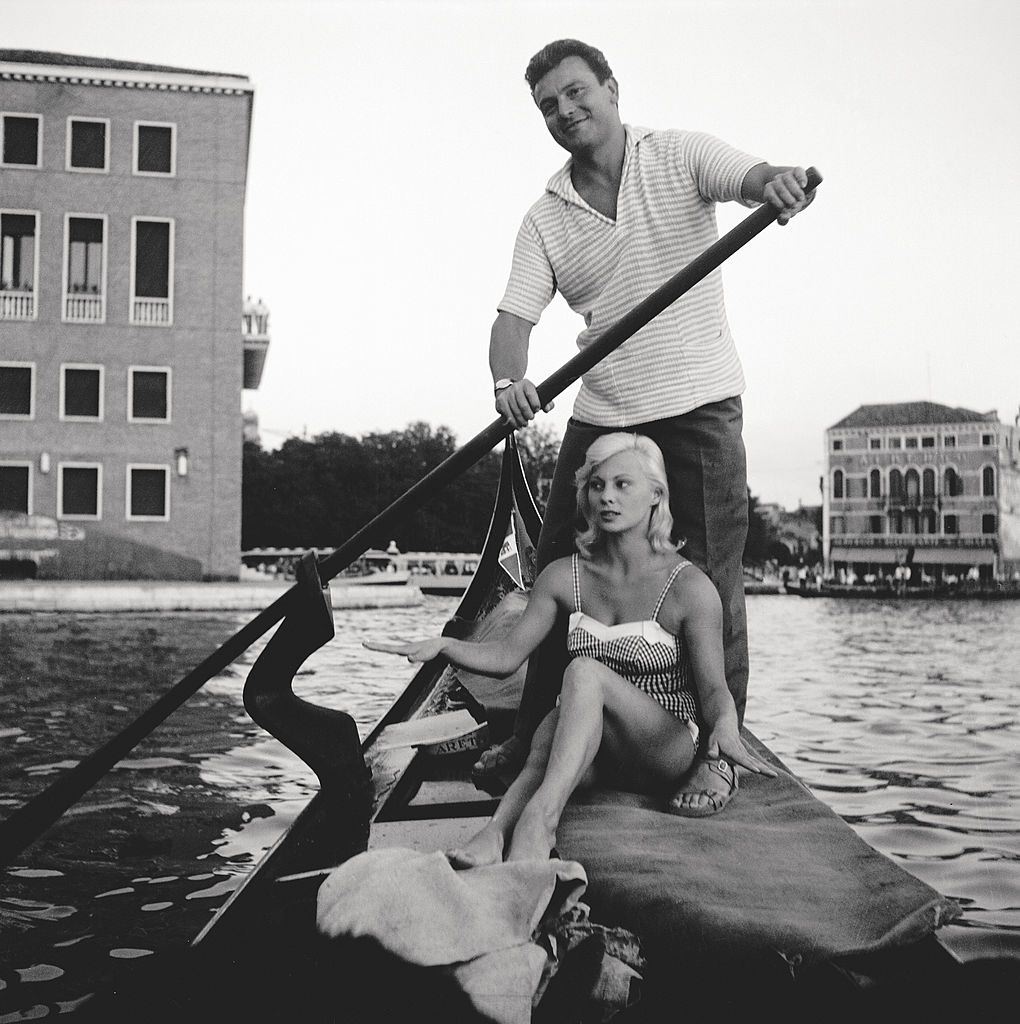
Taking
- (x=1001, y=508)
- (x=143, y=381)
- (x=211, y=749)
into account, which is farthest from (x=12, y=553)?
(x=1001, y=508)

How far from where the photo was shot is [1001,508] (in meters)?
35.4

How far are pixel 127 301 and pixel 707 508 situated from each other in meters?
13.5

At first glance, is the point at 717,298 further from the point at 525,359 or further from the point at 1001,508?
the point at 1001,508

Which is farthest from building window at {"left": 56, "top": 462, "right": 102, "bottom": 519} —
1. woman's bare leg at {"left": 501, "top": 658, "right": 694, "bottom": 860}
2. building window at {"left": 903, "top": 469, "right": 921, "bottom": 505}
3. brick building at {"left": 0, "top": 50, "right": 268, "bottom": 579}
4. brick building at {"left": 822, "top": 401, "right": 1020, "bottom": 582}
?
building window at {"left": 903, "top": 469, "right": 921, "bottom": 505}

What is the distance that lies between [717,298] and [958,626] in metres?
15.6

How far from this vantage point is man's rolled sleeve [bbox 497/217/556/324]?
1883mm

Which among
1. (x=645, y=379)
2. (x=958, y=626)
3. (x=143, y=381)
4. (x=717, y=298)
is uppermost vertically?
(x=143, y=381)

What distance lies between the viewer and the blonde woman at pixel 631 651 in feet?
5.08

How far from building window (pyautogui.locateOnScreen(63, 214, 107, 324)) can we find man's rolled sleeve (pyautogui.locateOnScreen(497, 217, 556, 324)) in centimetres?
1330

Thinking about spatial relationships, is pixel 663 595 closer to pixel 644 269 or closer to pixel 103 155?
pixel 644 269

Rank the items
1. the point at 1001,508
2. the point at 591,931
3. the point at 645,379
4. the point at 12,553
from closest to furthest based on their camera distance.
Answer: the point at 591,931
the point at 645,379
the point at 12,553
the point at 1001,508

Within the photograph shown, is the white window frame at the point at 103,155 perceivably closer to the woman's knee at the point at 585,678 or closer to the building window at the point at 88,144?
the building window at the point at 88,144

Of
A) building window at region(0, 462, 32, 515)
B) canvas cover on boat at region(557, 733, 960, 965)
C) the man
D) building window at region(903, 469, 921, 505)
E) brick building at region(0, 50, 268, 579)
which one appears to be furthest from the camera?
building window at region(903, 469, 921, 505)

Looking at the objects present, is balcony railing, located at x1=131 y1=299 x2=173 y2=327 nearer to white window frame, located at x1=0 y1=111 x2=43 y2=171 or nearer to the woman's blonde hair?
white window frame, located at x1=0 y1=111 x2=43 y2=171
